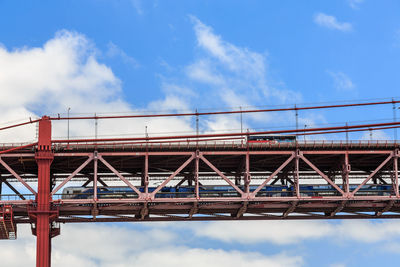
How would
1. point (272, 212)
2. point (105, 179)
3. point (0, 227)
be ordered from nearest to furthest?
point (0, 227), point (272, 212), point (105, 179)

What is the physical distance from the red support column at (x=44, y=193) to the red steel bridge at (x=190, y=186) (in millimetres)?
115

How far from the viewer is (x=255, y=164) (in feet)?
311

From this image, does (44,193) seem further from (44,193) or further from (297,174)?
(297,174)

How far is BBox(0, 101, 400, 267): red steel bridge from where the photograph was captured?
3319 inches

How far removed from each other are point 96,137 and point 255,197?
66.8 ft

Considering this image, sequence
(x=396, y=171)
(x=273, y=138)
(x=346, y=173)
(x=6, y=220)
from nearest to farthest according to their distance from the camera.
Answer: (x=6, y=220), (x=396, y=171), (x=346, y=173), (x=273, y=138)

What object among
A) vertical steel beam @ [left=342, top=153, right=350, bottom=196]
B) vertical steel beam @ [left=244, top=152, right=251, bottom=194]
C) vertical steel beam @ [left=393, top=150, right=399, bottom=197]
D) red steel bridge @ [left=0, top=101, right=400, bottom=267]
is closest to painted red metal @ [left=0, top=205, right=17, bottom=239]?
red steel bridge @ [left=0, top=101, right=400, bottom=267]

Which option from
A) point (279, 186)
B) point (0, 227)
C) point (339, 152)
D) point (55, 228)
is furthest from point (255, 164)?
point (0, 227)

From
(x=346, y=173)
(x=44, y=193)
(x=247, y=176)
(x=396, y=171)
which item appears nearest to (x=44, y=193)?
(x=44, y=193)

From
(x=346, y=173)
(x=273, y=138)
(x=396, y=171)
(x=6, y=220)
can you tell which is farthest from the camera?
(x=273, y=138)

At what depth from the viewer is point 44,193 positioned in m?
83.8

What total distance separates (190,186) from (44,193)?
1831cm

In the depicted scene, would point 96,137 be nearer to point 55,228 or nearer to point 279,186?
point 55,228

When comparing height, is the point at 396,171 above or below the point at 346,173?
above
